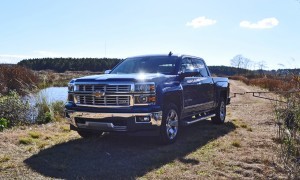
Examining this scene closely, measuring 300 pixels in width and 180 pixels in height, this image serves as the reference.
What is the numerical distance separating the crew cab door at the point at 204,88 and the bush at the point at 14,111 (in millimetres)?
4951

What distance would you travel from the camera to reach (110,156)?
6203 mm

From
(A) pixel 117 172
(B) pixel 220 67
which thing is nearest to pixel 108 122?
(A) pixel 117 172

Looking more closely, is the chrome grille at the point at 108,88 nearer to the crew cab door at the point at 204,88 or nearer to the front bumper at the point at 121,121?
the front bumper at the point at 121,121

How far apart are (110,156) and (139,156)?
524 millimetres

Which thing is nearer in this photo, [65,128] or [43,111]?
[65,128]

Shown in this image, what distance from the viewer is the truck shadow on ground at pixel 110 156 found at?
5.27 m

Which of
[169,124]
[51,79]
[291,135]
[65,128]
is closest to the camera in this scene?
[291,135]

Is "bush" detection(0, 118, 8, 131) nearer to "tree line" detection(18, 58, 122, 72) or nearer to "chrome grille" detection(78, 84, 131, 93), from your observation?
"chrome grille" detection(78, 84, 131, 93)

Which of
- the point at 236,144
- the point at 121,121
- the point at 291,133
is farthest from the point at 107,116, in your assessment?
the point at 291,133

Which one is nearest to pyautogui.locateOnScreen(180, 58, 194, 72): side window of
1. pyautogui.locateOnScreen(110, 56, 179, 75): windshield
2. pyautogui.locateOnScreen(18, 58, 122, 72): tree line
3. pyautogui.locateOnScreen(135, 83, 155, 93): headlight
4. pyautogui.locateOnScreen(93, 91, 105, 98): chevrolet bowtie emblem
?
pyautogui.locateOnScreen(110, 56, 179, 75): windshield

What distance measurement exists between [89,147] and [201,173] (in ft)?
8.37

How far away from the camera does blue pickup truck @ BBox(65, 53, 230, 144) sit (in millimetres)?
6359

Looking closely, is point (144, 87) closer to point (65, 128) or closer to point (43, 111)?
point (65, 128)

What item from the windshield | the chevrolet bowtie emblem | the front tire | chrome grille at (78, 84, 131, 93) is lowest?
the front tire
